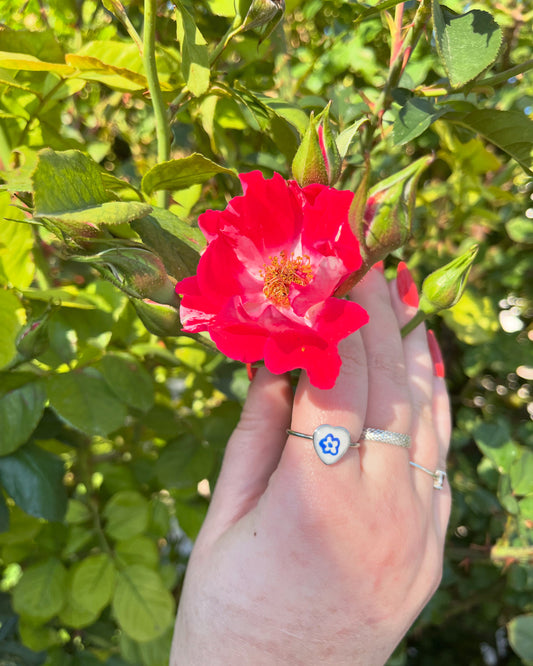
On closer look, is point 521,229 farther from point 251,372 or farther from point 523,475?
point 251,372

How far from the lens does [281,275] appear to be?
0.61m

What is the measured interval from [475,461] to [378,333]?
116cm

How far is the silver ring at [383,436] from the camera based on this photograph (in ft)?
2.15

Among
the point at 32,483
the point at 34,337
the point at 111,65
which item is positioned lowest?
the point at 32,483

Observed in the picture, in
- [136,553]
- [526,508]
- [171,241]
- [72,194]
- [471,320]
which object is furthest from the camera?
[471,320]

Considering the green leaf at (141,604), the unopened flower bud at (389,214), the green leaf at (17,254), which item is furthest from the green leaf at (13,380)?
the unopened flower bud at (389,214)

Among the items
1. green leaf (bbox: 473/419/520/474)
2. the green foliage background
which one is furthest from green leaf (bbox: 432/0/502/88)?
green leaf (bbox: 473/419/520/474)

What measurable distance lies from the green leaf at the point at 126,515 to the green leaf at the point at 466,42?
765mm

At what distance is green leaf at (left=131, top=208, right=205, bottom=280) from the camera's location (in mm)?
538

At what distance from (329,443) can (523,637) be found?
30.1 inches

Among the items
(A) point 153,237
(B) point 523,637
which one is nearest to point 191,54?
(A) point 153,237

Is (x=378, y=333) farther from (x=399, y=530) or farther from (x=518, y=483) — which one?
(x=518, y=483)

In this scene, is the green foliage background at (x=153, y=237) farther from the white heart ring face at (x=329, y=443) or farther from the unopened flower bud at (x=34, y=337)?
the white heart ring face at (x=329, y=443)

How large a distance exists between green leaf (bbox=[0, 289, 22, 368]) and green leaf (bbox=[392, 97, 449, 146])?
485mm
